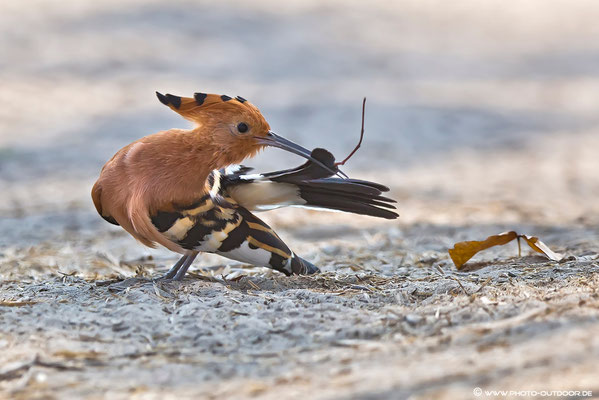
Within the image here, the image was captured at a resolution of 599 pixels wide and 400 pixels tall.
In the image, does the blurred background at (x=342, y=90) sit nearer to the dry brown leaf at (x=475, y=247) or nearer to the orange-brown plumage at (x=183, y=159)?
the dry brown leaf at (x=475, y=247)

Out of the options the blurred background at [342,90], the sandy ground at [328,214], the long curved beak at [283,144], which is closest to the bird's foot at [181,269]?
the sandy ground at [328,214]

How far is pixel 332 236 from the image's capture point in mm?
6121

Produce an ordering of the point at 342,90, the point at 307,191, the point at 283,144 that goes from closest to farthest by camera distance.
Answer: the point at 283,144
the point at 307,191
the point at 342,90

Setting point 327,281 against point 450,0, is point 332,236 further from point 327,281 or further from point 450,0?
point 450,0

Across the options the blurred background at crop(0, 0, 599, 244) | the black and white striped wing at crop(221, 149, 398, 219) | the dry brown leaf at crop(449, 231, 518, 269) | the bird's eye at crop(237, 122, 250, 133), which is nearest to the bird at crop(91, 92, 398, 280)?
the bird's eye at crop(237, 122, 250, 133)

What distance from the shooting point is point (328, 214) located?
278 inches

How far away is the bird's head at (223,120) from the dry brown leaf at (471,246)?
129 cm

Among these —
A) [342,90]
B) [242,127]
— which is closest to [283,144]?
[242,127]

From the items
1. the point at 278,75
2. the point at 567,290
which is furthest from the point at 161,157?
the point at 278,75

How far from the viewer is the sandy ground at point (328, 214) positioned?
9.11ft

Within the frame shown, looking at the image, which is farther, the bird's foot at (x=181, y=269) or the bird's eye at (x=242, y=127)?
the bird's foot at (x=181, y=269)

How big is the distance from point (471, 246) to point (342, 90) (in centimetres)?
753

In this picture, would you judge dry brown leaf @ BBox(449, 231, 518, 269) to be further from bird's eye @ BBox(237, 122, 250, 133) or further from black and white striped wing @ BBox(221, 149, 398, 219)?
bird's eye @ BBox(237, 122, 250, 133)

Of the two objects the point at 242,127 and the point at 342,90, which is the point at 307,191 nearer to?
the point at 242,127
